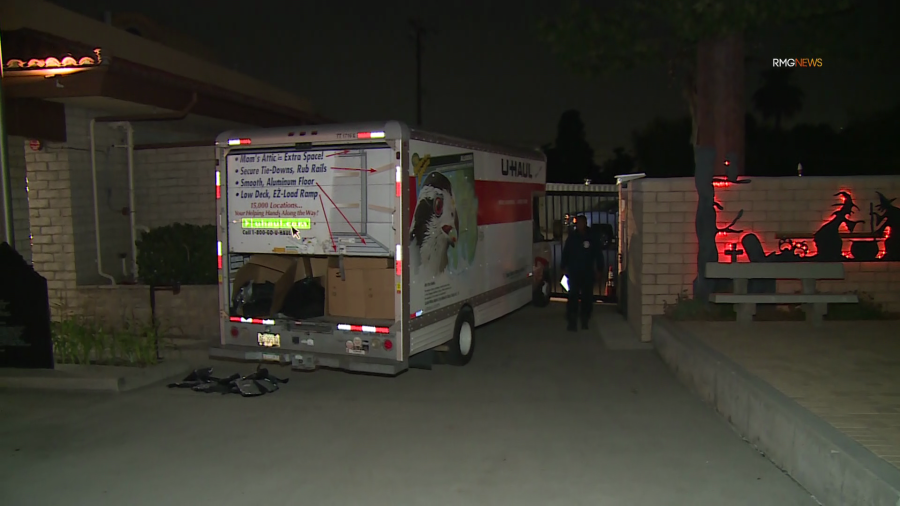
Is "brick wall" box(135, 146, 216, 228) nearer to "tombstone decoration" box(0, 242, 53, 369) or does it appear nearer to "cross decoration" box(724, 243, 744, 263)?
"tombstone decoration" box(0, 242, 53, 369)

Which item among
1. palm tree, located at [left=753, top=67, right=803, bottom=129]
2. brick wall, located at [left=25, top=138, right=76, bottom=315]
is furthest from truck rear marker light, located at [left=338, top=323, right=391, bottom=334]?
palm tree, located at [left=753, top=67, right=803, bottom=129]

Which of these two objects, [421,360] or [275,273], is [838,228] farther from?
[275,273]

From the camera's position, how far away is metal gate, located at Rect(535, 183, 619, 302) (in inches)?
606

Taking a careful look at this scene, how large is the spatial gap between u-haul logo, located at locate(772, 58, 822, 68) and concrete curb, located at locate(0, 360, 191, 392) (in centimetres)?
1097

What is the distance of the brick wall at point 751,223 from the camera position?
433 inches

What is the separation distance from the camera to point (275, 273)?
945 centimetres

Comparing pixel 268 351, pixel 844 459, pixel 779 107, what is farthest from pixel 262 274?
pixel 779 107

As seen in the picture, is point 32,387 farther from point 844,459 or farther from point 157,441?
point 844,459

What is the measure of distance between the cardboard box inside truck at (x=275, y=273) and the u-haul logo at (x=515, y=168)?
3370 mm

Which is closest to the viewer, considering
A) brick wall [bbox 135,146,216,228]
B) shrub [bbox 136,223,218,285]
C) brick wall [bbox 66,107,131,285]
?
shrub [bbox 136,223,218,285]

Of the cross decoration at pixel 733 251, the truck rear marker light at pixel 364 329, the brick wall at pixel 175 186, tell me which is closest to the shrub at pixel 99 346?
the truck rear marker light at pixel 364 329

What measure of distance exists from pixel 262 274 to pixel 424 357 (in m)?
2.30

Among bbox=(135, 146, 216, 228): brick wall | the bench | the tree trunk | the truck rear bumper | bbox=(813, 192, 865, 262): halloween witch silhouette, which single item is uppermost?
the tree trunk

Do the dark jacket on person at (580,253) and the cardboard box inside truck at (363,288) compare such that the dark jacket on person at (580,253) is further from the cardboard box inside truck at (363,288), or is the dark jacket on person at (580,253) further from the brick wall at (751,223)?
the cardboard box inside truck at (363,288)
